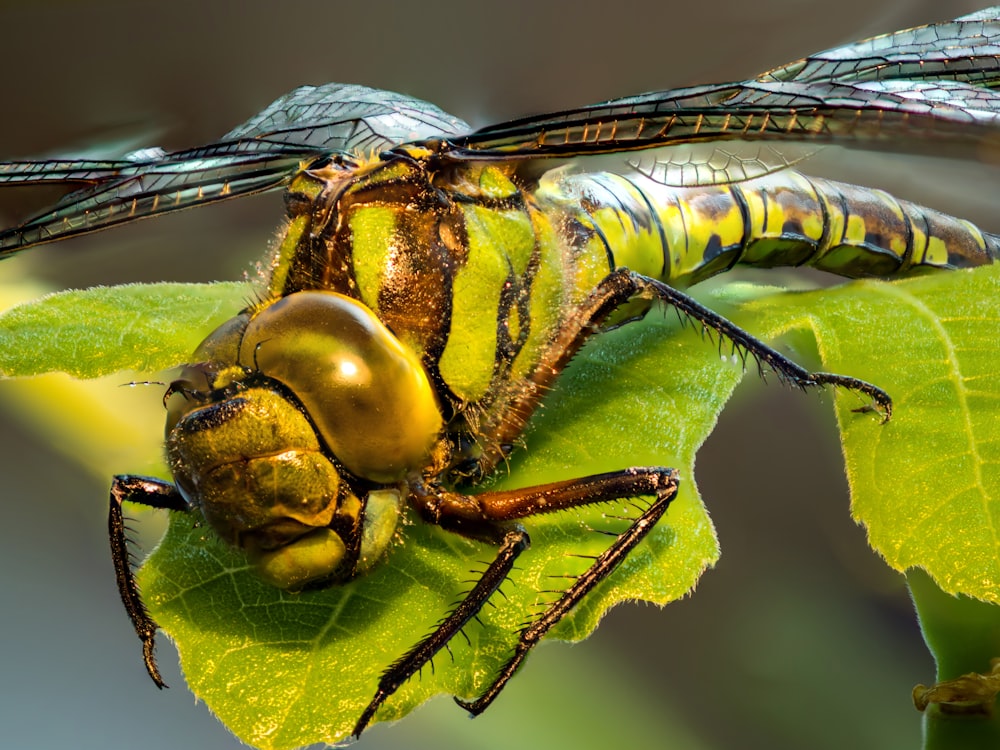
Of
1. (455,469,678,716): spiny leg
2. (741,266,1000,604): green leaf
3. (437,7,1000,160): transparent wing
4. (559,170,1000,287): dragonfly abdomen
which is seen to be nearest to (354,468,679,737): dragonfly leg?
(455,469,678,716): spiny leg

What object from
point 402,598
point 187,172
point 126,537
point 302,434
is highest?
point 187,172

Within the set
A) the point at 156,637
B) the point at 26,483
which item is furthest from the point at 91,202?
the point at 26,483

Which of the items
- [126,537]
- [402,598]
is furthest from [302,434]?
[126,537]

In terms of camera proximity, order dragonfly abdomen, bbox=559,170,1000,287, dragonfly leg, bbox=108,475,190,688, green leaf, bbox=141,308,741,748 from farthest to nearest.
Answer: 1. dragonfly abdomen, bbox=559,170,1000,287
2. dragonfly leg, bbox=108,475,190,688
3. green leaf, bbox=141,308,741,748

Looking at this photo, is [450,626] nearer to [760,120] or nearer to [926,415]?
[926,415]

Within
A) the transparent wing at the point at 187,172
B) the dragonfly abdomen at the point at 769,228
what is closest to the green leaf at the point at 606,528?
the dragonfly abdomen at the point at 769,228

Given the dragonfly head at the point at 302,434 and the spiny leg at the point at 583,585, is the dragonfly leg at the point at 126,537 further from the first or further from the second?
the spiny leg at the point at 583,585

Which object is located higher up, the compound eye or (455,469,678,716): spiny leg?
the compound eye

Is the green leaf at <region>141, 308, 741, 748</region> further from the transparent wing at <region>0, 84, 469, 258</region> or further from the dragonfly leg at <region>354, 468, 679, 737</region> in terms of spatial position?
the transparent wing at <region>0, 84, 469, 258</region>
